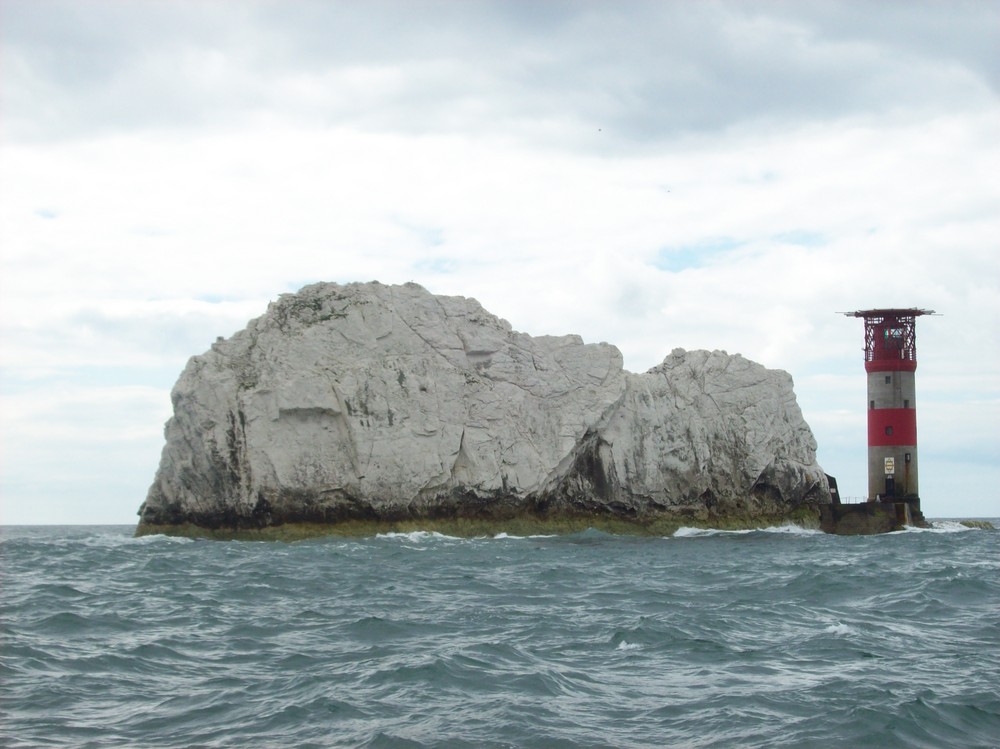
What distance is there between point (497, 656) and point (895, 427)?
124ft

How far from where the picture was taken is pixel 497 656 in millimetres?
13320

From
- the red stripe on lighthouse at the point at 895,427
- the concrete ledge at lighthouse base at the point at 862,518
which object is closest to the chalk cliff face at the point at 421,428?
the concrete ledge at lighthouse base at the point at 862,518

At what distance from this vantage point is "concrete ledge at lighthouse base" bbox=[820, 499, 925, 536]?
147ft

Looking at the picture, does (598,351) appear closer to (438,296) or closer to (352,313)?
(438,296)

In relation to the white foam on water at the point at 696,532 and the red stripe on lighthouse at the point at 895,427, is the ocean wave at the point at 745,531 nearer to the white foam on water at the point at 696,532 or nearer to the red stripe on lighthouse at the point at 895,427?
the white foam on water at the point at 696,532

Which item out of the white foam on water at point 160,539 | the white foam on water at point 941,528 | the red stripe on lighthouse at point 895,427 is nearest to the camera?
the white foam on water at point 160,539

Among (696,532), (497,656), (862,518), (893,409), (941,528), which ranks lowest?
(497,656)

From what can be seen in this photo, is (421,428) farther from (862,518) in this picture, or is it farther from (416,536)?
(862,518)

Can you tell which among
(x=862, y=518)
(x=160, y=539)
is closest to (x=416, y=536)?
(x=160, y=539)

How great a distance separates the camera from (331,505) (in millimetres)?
35625

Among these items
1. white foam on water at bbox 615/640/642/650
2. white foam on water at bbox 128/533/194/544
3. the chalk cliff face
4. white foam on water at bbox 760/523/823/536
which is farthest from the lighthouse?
white foam on water at bbox 615/640/642/650

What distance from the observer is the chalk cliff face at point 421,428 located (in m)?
35.5

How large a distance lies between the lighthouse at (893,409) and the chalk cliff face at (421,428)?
26.8 ft

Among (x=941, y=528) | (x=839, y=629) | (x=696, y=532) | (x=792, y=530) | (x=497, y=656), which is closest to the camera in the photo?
(x=497, y=656)
